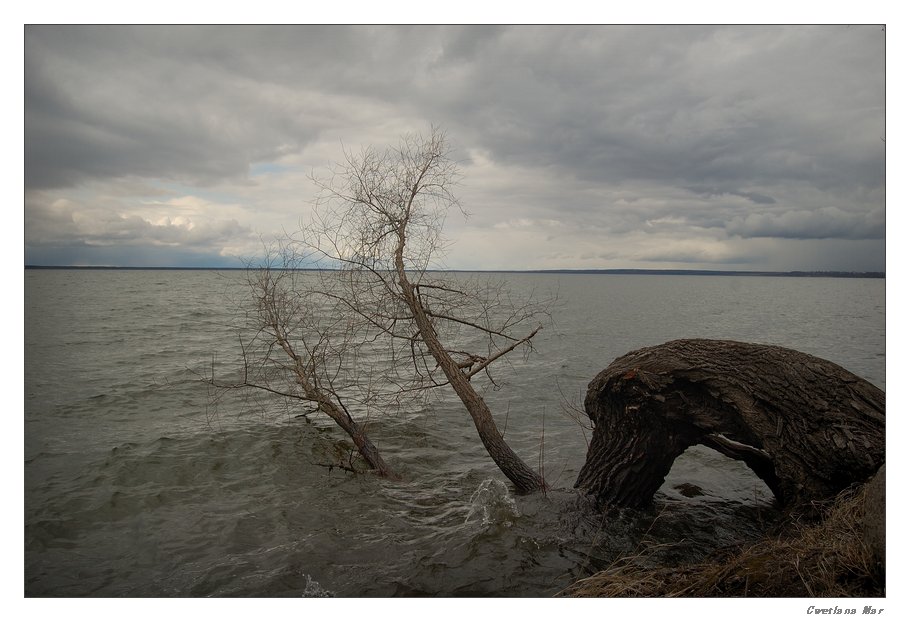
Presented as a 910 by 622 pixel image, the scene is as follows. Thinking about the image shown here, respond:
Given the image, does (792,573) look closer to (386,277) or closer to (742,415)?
(742,415)

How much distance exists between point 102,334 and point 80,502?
18797 mm

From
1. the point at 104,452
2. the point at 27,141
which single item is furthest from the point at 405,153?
the point at 104,452

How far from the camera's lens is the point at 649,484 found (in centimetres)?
762

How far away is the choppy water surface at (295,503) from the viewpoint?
6.39 m

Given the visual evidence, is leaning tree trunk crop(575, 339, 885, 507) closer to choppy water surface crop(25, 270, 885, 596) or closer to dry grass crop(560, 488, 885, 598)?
dry grass crop(560, 488, 885, 598)

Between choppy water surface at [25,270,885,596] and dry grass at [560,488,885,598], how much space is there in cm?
111

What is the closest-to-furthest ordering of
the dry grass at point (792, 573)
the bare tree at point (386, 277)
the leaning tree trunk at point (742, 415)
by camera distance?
the dry grass at point (792, 573) → the leaning tree trunk at point (742, 415) → the bare tree at point (386, 277)

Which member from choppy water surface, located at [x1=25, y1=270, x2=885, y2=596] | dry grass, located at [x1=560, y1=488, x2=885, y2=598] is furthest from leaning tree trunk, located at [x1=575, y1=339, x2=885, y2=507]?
choppy water surface, located at [x1=25, y1=270, x2=885, y2=596]

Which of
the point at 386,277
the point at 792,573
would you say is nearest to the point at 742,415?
the point at 792,573

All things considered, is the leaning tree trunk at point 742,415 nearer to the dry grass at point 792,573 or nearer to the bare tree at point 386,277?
the dry grass at point 792,573

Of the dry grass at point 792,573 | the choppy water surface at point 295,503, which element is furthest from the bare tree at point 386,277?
the dry grass at point 792,573

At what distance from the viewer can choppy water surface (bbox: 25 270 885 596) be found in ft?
21.0

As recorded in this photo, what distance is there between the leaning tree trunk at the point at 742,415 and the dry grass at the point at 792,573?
1.66 feet

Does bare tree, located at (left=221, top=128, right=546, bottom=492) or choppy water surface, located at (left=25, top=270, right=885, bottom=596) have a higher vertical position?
bare tree, located at (left=221, top=128, right=546, bottom=492)
